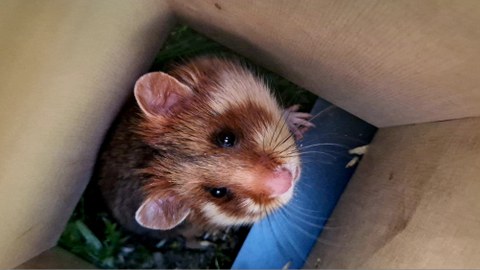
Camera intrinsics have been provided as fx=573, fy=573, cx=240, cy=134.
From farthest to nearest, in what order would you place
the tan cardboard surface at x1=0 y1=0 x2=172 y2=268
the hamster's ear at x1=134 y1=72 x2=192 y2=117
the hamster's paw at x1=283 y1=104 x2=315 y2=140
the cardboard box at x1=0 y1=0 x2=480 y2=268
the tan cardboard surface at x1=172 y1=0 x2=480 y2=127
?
1. the hamster's paw at x1=283 y1=104 x2=315 y2=140
2. the hamster's ear at x1=134 y1=72 x2=192 y2=117
3. the tan cardboard surface at x1=0 y1=0 x2=172 y2=268
4. the cardboard box at x1=0 y1=0 x2=480 y2=268
5. the tan cardboard surface at x1=172 y1=0 x2=480 y2=127

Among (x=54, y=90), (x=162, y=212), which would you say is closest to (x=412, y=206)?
(x=162, y=212)

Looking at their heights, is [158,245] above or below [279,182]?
below

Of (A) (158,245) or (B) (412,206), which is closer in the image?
(B) (412,206)

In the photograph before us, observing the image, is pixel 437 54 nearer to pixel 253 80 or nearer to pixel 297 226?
pixel 253 80

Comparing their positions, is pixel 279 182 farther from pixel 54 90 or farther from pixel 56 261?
pixel 56 261

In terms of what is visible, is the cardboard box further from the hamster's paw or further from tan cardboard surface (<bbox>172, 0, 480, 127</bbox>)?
the hamster's paw

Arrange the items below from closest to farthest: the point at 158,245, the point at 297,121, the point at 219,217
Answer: the point at 219,217, the point at 297,121, the point at 158,245

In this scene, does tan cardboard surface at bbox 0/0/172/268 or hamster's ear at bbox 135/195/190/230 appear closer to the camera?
tan cardboard surface at bbox 0/0/172/268

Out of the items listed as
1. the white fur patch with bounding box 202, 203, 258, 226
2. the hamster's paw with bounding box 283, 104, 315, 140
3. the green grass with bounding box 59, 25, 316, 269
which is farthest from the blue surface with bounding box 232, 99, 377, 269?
the white fur patch with bounding box 202, 203, 258, 226

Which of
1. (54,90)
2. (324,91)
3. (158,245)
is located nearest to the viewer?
(54,90)
